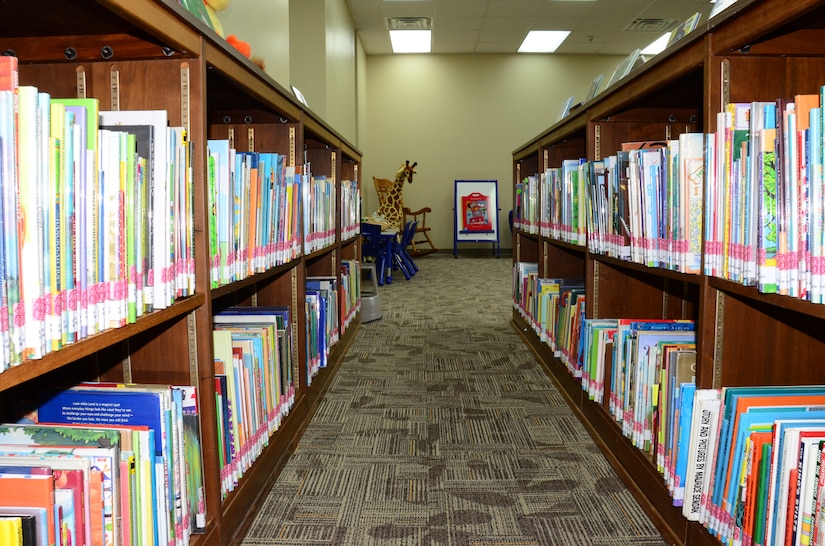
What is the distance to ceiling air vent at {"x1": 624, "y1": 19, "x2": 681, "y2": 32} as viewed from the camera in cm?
812

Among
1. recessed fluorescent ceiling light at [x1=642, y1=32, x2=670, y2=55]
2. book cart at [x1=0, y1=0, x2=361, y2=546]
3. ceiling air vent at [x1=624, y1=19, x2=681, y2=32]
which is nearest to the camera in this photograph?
book cart at [x1=0, y1=0, x2=361, y2=546]

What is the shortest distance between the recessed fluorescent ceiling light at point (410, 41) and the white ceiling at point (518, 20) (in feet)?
0.39

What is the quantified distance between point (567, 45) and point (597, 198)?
7.93 m

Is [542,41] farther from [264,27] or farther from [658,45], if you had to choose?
[264,27]

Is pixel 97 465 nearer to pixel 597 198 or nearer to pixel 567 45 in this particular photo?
pixel 597 198

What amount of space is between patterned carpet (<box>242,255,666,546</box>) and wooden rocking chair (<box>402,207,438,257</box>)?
5.90m

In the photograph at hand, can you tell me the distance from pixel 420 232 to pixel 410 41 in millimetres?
2884

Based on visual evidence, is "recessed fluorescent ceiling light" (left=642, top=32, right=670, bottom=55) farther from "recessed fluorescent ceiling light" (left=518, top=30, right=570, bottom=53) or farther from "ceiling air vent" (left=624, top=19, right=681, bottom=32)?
"recessed fluorescent ceiling light" (left=518, top=30, right=570, bottom=53)

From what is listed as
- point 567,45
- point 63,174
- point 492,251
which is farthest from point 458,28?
point 63,174

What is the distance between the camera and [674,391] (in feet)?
4.93

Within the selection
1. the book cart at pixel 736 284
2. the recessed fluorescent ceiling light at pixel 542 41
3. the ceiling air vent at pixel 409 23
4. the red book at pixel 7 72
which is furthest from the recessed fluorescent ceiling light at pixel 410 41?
the red book at pixel 7 72

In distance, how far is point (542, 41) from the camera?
29.9ft

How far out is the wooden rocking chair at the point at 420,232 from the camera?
30.2 ft

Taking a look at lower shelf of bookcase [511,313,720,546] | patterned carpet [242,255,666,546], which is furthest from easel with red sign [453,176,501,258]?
lower shelf of bookcase [511,313,720,546]
